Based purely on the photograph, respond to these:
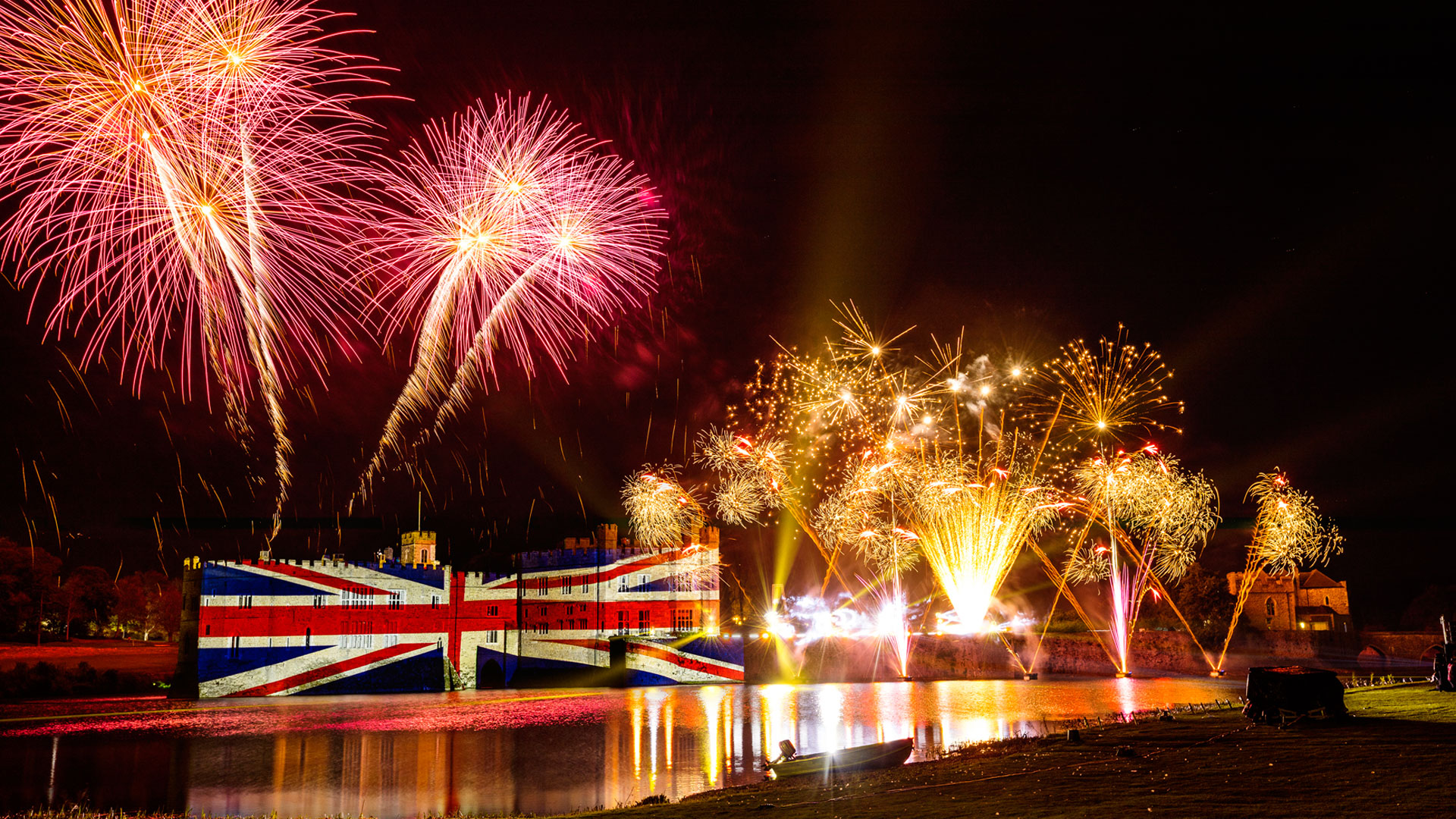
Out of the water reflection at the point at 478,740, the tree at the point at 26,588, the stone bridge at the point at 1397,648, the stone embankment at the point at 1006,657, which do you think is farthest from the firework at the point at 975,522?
the tree at the point at 26,588

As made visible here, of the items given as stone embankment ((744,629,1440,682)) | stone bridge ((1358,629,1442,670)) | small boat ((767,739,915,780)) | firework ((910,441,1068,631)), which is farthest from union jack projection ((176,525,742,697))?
small boat ((767,739,915,780))

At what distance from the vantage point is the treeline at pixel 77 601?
188 ft

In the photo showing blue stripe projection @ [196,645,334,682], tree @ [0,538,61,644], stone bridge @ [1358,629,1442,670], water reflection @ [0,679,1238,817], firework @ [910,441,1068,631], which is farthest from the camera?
tree @ [0,538,61,644]

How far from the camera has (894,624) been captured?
49125 mm

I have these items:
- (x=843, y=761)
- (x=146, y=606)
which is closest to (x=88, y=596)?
(x=146, y=606)

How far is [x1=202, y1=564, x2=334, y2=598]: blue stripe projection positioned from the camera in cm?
4656

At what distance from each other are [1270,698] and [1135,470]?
56.9ft

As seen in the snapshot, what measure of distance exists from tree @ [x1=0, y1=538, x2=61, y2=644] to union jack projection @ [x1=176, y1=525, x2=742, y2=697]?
18783 mm

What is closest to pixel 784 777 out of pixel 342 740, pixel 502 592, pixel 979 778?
pixel 979 778

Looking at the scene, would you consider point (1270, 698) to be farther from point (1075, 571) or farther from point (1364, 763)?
point (1075, 571)

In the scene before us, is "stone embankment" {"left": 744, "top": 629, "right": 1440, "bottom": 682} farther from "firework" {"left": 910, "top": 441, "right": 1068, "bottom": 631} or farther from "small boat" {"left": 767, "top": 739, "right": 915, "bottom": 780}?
"small boat" {"left": 767, "top": 739, "right": 915, "bottom": 780}

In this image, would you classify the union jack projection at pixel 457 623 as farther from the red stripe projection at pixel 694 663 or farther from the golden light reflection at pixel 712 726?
the golden light reflection at pixel 712 726

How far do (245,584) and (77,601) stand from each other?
2793 cm

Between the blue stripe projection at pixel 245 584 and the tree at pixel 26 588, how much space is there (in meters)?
19.8
